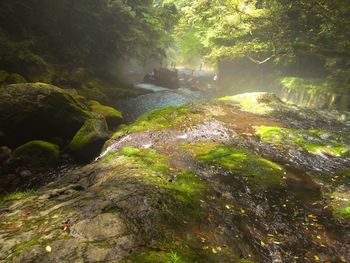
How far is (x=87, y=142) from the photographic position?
11008 mm

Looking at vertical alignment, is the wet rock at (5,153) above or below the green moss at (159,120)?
below

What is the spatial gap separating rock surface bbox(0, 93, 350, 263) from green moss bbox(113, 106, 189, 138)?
0.61 metres

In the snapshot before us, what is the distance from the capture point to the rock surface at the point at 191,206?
174 inches

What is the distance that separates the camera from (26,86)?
11.6m

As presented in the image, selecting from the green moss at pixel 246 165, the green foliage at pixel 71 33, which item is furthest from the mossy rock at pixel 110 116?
the green moss at pixel 246 165

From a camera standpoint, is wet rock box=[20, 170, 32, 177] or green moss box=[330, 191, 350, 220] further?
wet rock box=[20, 170, 32, 177]

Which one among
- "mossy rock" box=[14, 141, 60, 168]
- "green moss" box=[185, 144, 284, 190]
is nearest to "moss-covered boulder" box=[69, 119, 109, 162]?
"mossy rock" box=[14, 141, 60, 168]

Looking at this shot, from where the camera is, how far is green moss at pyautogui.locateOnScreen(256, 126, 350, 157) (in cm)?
1060

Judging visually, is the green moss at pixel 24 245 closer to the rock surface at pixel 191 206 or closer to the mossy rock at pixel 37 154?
the rock surface at pixel 191 206

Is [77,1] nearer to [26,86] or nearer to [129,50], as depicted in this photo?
[129,50]

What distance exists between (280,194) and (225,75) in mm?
33680

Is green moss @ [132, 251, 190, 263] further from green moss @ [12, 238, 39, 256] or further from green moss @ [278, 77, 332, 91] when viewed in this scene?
green moss @ [278, 77, 332, 91]

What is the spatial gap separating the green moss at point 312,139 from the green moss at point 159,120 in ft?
12.3

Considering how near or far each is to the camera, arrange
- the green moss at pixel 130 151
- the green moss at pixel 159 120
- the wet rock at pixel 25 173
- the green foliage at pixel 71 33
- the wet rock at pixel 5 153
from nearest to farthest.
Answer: the green moss at pixel 130 151, the wet rock at pixel 25 173, the wet rock at pixel 5 153, the green moss at pixel 159 120, the green foliage at pixel 71 33
